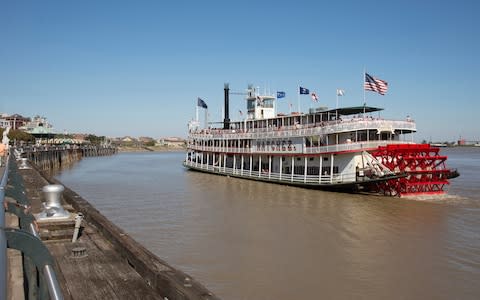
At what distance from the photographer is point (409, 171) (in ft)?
86.0

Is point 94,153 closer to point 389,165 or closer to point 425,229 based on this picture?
point 389,165

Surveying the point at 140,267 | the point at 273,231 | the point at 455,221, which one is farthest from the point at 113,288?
the point at 455,221

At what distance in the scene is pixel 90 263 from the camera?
20.1ft

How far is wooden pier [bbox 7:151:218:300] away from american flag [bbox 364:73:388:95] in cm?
2275

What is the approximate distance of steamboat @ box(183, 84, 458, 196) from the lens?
26.9 metres

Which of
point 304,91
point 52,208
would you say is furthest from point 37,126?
point 52,208

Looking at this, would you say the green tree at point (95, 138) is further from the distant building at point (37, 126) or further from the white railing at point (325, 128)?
the white railing at point (325, 128)

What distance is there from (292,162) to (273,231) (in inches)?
652

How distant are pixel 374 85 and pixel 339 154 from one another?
534 centimetres

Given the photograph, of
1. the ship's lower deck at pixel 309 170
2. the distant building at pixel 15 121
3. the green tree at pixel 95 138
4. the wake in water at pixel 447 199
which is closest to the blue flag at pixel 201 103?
the ship's lower deck at pixel 309 170

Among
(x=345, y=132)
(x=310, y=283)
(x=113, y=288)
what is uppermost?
(x=345, y=132)

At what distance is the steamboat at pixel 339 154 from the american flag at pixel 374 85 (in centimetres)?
187

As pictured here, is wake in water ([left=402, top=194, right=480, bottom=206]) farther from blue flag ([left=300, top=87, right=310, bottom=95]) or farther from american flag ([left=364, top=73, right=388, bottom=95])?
blue flag ([left=300, top=87, right=310, bottom=95])

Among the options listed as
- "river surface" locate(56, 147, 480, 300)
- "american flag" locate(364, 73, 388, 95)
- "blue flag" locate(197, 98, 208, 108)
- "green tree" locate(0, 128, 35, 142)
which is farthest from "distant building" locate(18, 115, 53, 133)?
"american flag" locate(364, 73, 388, 95)
